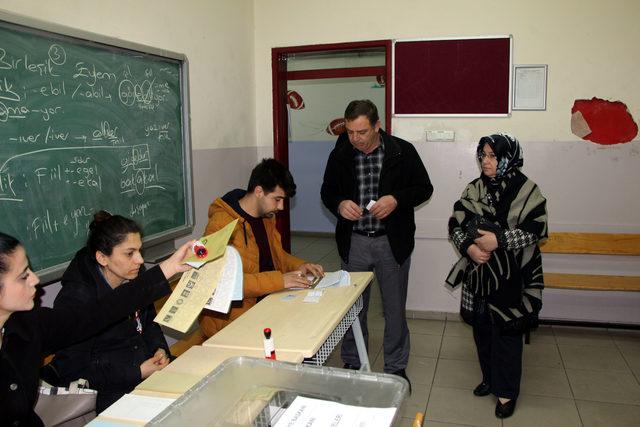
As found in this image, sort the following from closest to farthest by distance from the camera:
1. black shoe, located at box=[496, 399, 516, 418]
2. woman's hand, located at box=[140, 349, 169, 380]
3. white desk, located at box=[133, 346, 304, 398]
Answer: white desk, located at box=[133, 346, 304, 398] < woman's hand, located at box=[140, 349, 169, 380] < black shoe, located at box=[496, 399, 516, 418]

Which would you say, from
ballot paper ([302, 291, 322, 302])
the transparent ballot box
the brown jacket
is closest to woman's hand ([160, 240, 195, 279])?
the transparent ballot box

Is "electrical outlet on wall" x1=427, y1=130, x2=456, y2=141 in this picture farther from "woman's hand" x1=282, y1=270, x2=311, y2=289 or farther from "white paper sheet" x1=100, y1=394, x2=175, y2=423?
"white paper sheet" x1=100, y1=394, x2=175, y2=423

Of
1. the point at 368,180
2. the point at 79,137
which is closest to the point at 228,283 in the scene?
the point at 79,137

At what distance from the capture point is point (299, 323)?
2.18 metres

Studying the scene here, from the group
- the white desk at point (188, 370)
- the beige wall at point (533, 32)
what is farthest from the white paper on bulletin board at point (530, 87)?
the white desk at point (188, 370)

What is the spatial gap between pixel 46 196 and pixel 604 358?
3.63m

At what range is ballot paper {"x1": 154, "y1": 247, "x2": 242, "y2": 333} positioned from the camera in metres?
1.43

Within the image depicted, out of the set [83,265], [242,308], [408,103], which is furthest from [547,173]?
[83,265]

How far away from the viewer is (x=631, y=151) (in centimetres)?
398

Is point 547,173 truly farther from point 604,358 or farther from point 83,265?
point 83,265

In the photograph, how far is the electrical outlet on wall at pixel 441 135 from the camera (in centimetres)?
425

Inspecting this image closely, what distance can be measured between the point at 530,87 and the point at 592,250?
1319 millimetres

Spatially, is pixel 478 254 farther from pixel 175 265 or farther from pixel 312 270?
pixel 175 265

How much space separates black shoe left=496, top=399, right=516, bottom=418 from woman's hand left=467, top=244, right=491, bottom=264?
84 cm
